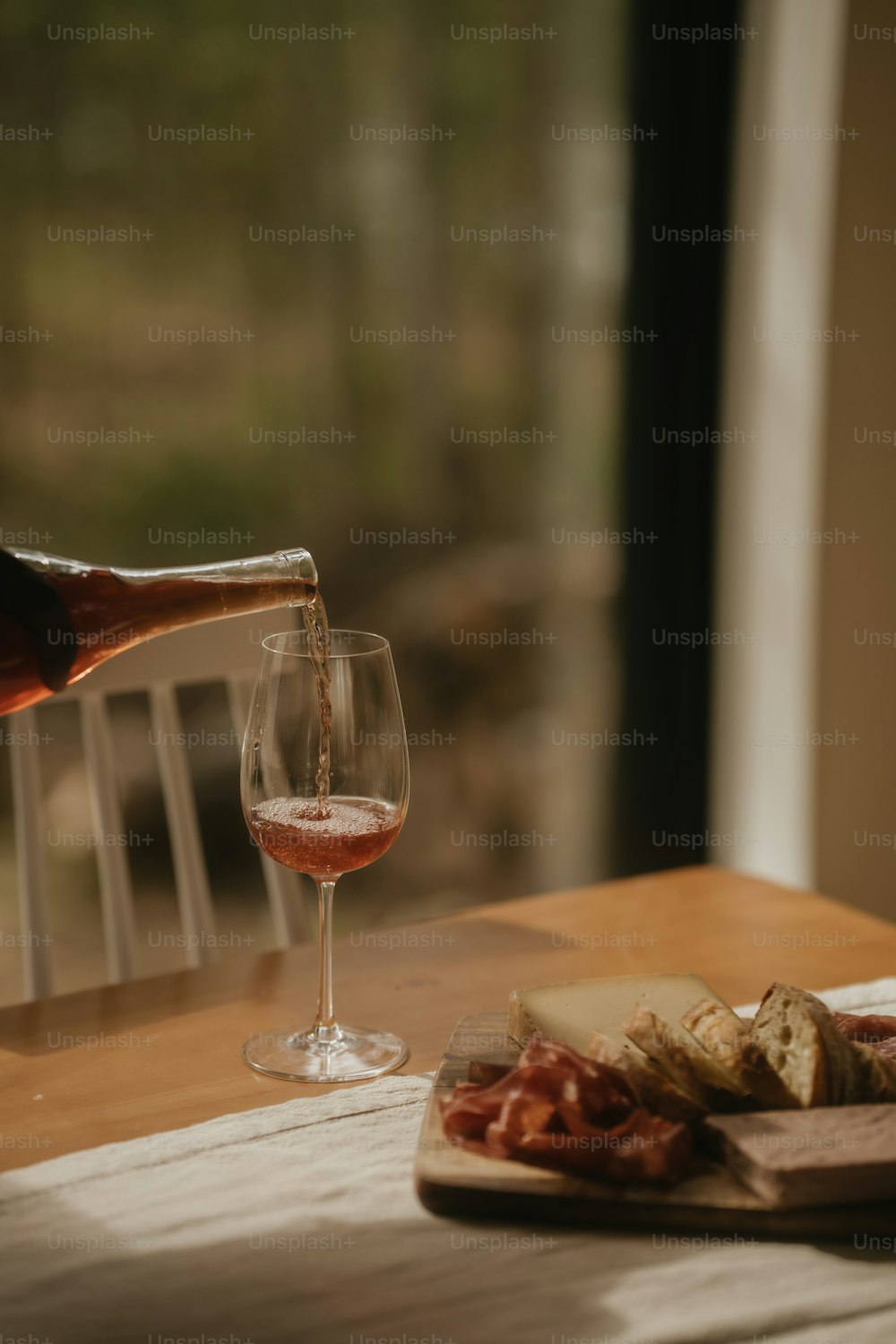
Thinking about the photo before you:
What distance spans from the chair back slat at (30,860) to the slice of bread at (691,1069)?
27.5 inches

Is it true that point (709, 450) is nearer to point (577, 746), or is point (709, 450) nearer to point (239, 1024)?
point (577, 746)

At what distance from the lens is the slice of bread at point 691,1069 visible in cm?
83

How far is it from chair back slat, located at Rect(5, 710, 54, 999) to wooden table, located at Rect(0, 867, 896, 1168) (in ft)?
0.57

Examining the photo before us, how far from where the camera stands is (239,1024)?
43.6 inches

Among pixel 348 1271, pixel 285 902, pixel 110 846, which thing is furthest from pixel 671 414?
pixel 348 1271

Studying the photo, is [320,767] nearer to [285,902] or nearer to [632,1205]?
[632,1205]

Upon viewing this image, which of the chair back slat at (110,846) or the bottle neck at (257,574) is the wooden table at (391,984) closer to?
the chair back slat at (110,846)

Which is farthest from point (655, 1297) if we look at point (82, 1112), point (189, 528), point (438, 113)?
point (438, 113)

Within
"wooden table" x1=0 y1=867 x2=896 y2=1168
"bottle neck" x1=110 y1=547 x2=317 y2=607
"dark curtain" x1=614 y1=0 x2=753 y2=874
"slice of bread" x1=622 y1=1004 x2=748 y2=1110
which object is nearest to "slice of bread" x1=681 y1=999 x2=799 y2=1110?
"slice of bread" x1=622 y1=1004 x2=748 y2=1110

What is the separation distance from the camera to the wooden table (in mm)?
965

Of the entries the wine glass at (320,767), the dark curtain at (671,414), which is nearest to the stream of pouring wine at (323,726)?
the wine glass at (320,767)

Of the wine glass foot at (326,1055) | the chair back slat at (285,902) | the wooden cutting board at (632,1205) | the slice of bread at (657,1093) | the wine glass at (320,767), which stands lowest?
the chair back slat at (285,902)

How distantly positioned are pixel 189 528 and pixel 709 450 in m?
1.07

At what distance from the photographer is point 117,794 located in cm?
145
